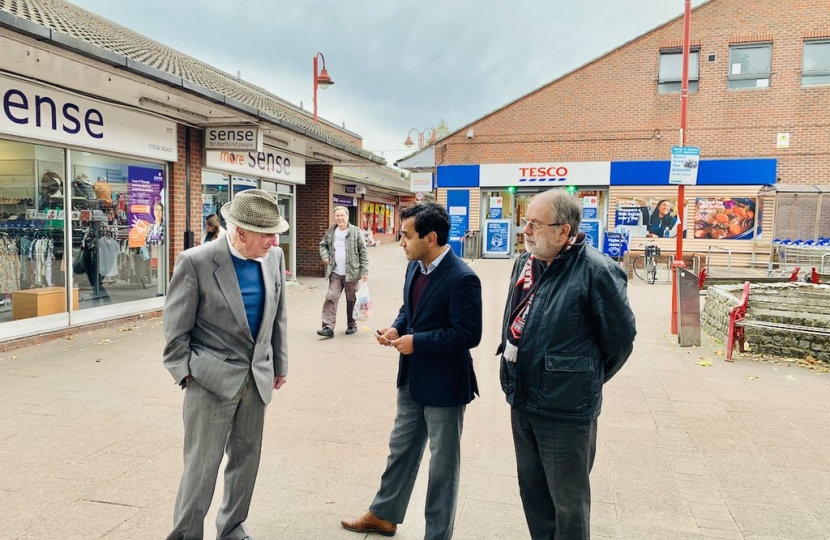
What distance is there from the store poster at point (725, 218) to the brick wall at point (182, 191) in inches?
669

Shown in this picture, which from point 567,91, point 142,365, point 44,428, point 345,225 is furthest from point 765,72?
point 44,428

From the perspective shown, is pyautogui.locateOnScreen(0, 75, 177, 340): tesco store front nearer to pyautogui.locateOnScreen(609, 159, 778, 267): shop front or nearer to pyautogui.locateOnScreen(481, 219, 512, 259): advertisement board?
pyautogui.locateOnScreen(481, 219, 512, 259): advertisement board

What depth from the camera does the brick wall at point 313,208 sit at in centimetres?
1595

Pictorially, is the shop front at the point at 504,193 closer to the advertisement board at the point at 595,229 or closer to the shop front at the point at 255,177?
the advertisement board at the point at 595,229

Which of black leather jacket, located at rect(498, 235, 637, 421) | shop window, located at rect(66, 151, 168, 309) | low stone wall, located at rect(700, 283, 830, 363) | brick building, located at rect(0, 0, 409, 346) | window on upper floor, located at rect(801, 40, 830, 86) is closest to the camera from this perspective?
black leather jacket, located at rect(498, 235, 637, 421)

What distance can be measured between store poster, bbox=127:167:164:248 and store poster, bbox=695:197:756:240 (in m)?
17.7

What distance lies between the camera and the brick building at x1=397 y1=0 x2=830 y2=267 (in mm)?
19156

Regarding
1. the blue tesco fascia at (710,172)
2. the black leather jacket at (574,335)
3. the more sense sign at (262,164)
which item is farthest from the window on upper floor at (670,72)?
the black leather jacket at (574,335)

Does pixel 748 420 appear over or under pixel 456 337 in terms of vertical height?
under

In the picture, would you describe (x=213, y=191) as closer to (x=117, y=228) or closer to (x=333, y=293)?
(x=117, y=228)

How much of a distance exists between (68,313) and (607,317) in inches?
310

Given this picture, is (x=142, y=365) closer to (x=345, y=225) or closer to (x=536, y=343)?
(x=345, y=225)

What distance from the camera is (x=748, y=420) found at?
5.04 metres

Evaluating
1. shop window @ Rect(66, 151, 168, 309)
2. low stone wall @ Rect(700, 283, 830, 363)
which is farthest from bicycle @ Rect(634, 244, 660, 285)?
shop window @ Rect(66, 151, 168, 309)
